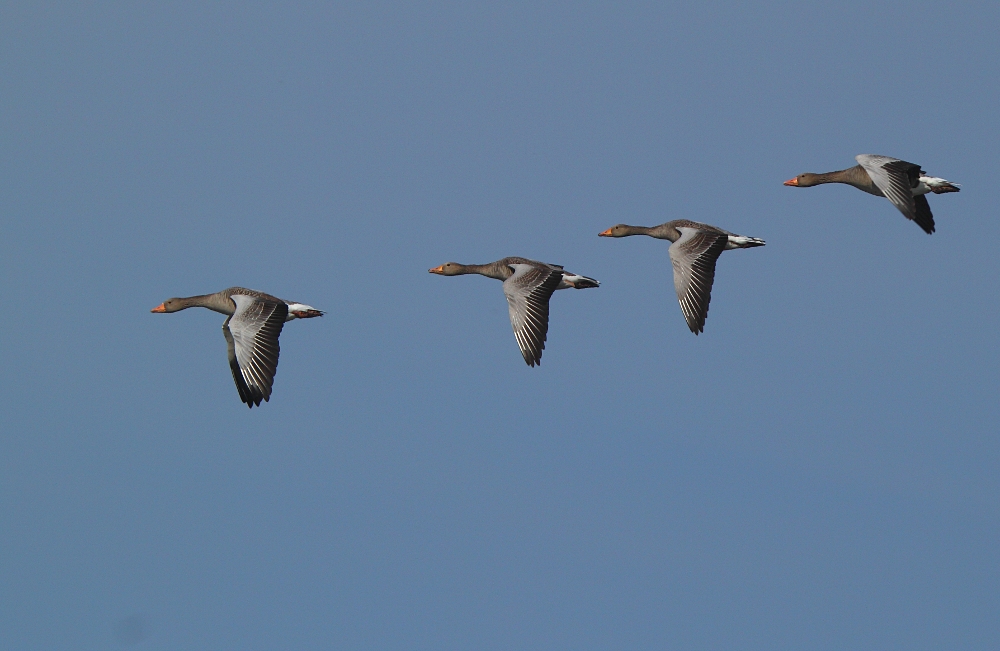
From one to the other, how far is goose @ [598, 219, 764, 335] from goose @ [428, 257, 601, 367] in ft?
8.38

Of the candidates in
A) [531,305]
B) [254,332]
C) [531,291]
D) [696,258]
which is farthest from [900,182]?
[254,332]

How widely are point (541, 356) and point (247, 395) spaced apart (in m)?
6.59

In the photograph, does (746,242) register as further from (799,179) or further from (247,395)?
(247,395)

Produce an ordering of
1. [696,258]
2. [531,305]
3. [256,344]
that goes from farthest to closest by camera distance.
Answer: [696,258] < [531,305] < [256,344]

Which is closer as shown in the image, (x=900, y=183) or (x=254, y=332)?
(x=254, y=332)

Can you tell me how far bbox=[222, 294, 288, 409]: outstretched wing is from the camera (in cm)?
3575

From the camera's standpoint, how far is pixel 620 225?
4525 cm

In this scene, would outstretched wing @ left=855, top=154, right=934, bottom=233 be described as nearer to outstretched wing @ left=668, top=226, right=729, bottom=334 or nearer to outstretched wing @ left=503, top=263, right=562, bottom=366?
outstretched wing @ left=668, top=226, right=729, bottom=334

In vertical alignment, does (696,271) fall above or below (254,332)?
above

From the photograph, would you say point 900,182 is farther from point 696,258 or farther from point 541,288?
point 541,288

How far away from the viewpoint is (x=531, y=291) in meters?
38.3

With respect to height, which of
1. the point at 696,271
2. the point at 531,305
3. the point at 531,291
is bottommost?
the point at 531,305

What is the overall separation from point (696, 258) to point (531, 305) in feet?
13.7

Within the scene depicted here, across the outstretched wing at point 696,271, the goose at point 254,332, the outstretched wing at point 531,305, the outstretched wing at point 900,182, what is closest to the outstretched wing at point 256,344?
the goose at point 254,332
